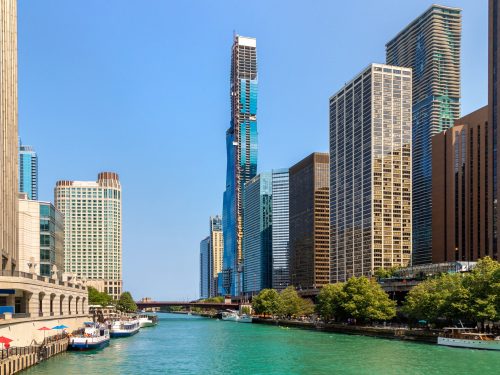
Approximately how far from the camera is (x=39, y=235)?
6319 inches

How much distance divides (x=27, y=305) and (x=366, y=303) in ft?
275

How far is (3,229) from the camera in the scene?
99.9 meters

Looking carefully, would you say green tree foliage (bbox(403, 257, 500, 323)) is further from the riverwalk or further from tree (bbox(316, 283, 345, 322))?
the riverwalk

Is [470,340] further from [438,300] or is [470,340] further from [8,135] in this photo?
[8,135]

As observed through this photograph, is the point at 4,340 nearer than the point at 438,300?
Yes

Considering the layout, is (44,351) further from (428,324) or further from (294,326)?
(294,326)

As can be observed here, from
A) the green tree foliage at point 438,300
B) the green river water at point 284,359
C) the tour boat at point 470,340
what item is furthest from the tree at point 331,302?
the tour boat at point 470,340

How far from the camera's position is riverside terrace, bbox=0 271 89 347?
7988 cm

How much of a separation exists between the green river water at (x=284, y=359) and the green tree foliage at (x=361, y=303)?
23740 mm

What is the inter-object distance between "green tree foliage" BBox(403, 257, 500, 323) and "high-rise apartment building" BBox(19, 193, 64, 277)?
7506cm

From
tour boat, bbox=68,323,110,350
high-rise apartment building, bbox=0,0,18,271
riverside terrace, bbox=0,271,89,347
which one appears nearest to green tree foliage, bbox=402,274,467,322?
tour boat, bbox=68,323,110,350

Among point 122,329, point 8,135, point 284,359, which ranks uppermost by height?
point 8,135

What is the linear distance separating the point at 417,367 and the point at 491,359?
41.5ft

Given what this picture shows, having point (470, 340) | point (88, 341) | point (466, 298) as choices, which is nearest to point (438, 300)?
point (466, 298)
